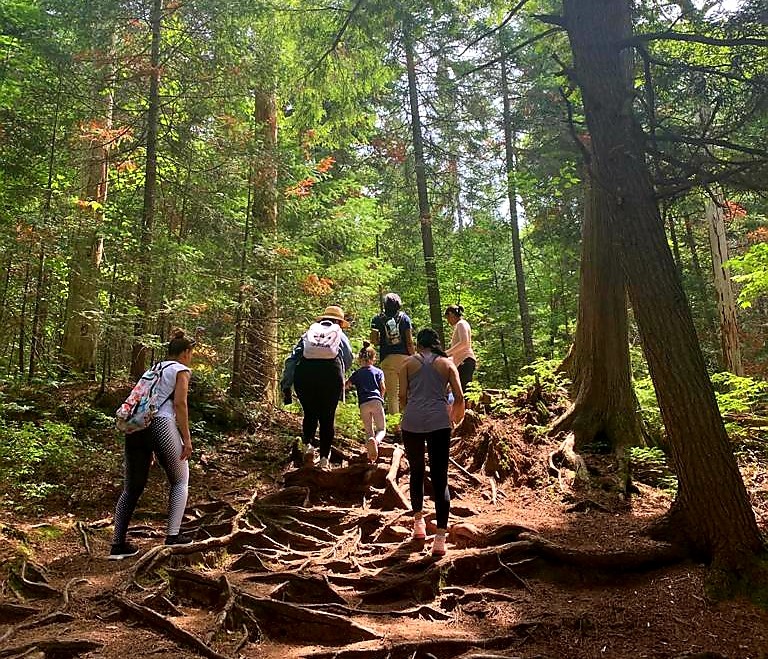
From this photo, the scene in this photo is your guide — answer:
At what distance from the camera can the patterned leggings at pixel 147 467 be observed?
5426 millimetres

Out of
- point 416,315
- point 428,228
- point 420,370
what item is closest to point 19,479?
point 420,370

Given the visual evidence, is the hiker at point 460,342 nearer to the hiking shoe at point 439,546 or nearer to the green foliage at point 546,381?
the green foliage at point 546,381

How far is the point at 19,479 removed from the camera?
6.79m

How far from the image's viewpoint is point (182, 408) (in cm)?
553

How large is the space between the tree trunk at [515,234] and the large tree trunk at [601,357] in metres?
9.73

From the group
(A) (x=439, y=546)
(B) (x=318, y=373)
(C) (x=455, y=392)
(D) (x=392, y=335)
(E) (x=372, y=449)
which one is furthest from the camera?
(D) (x=392, y=335)

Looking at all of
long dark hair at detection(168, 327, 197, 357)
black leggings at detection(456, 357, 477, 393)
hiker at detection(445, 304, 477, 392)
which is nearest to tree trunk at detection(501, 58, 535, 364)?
black leggings at detection(456, 357, 477, 393)

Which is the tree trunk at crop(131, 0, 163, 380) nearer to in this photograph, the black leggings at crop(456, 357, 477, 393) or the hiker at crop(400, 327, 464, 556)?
the black leggings at crop(456, 357, 477, 393)

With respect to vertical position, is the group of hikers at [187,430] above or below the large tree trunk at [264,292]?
below

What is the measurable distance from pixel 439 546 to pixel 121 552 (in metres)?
3.04

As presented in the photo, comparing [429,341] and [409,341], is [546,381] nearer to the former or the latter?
[409,341]

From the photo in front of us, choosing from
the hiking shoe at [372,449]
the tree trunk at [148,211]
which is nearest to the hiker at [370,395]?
the hiking shoe at [372,449]

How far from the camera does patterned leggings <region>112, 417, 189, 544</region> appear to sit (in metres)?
5.43

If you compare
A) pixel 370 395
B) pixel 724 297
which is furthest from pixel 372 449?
pixel 724 297
